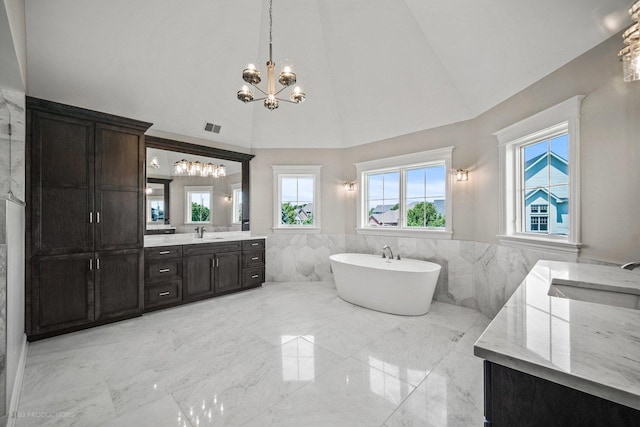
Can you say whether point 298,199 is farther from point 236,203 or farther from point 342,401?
point 342,401

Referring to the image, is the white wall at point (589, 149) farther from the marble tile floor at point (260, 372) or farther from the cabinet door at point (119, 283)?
the cabinet door at point (119, 283)

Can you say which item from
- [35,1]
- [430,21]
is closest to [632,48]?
[430,21]

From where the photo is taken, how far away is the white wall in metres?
1.93

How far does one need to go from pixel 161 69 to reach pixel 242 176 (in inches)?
78.5

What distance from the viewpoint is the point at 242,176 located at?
4.94 meters

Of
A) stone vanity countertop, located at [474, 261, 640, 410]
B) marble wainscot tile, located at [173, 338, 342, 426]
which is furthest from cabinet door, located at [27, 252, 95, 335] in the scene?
stone vanity countertop, located at [474, 261, 640, 410]

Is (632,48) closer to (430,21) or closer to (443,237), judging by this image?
(430,21)

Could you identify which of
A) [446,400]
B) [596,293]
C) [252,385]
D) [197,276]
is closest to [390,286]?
[446,400]

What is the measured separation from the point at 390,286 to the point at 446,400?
161 centimetres

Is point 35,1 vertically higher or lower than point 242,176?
higher

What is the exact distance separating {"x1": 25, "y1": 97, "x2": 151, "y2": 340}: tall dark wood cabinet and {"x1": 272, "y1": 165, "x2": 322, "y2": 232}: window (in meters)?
2.32

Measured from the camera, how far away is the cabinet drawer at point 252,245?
448 cm

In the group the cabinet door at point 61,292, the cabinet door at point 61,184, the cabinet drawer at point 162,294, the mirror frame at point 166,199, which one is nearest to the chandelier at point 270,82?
the cabinet door at point 61,184

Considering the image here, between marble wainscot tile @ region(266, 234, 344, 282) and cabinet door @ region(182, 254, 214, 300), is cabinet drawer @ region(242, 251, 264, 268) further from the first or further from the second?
cabinet door @ region(182, 254, 214, 300)
